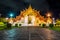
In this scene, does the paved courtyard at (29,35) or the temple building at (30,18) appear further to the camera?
the temple building at (30,18)

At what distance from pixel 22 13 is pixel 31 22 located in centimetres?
556

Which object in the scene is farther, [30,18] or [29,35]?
[30,18]

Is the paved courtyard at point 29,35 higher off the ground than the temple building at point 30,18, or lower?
lower

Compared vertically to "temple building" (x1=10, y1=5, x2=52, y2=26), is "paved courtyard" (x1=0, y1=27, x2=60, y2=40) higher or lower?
lower

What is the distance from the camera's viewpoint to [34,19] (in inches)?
3014

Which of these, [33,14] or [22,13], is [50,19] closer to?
[33,14]

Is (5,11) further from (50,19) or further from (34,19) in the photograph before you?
(50,19)

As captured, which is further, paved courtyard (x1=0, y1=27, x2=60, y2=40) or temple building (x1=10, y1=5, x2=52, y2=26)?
temple building (x1=10, y1=5, x2=52, y2=26)

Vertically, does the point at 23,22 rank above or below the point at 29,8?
below

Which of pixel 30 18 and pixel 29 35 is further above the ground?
pixel 30 18

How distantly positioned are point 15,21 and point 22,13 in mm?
5145

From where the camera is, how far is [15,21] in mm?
74438

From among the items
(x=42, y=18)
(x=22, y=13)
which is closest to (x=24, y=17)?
(x=22, y=13)

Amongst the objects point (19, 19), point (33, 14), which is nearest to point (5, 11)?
point (19, 19)
